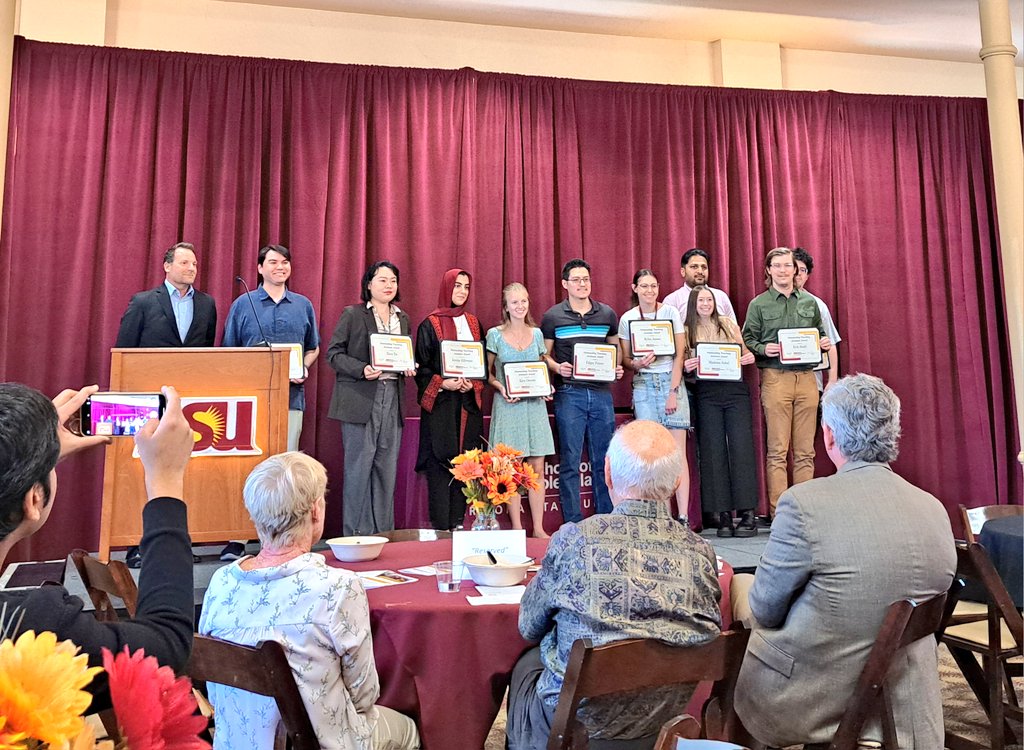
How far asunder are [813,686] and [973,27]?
6.52m

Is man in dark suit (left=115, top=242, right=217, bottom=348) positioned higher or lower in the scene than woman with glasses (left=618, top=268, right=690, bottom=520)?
higher

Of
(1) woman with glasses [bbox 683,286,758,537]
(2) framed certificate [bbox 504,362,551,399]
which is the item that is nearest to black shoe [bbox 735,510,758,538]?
(1) woman with glasses [bbox 683,286,758,537]

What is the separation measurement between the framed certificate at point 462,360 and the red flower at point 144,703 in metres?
4.35

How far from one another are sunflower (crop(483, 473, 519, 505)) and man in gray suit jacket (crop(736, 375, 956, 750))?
78cm

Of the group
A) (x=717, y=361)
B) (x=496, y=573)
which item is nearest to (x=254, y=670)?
(x=496, y=573)

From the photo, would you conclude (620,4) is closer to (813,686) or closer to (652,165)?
(652,165)

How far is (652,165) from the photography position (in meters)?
6.46

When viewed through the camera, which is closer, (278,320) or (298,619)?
(298,619)

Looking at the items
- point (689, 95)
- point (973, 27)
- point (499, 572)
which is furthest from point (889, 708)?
point (973, 27)

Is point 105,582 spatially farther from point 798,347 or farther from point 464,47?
point 464,47

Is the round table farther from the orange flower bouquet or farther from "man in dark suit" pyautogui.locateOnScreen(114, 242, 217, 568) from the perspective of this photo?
"man in dark suit" pyautogui.locateOnScreen(114, 242, 217, 568)

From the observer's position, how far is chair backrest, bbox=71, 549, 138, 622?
2117 mm

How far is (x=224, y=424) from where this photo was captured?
396cm

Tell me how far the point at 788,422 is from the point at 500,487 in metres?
3.63
